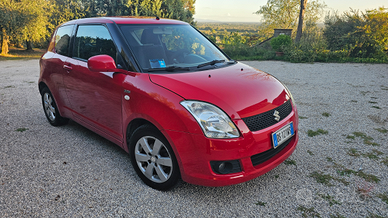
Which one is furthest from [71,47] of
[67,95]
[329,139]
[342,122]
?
[342,122]

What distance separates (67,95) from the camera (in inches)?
149

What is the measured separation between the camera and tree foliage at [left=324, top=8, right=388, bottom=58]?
42.0ft

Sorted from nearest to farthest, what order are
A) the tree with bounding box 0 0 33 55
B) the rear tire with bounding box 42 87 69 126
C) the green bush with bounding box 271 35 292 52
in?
the rear tire with bounding box 42 87 69 126, the green bush with bounding box 271 35 292 52, the tree with bounding box 0 0 33 55

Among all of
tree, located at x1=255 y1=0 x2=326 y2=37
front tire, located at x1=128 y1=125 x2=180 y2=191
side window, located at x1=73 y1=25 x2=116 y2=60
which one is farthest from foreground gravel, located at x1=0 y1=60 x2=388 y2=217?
tree, located at x1=255 y1=0 x2=326 y2=37

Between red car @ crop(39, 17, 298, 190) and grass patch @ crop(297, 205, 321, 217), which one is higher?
red car @ crop(39, 17, 298, 190)

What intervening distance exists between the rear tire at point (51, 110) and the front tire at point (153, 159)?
2226mm

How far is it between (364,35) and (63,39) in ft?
46.5

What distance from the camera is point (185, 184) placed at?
9.07ft

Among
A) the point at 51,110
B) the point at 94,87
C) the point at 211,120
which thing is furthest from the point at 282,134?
the point at 51,110

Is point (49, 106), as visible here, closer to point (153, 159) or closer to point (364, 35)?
point (153, 159)

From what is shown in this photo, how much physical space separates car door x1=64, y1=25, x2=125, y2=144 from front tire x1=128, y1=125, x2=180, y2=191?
38cm

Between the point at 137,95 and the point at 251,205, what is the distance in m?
1.52

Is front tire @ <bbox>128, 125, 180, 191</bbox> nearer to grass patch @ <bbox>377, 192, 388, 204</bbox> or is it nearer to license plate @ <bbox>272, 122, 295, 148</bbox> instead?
license plate @ <bbox>272, 122, 295, 148</bbox>

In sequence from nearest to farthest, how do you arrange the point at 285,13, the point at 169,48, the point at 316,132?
the point at 169,48
the point at 316,132
the point at 285,13
